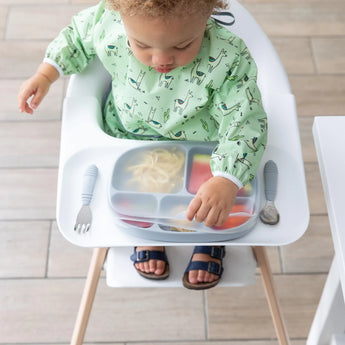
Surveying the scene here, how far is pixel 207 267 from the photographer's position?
105 centimetres

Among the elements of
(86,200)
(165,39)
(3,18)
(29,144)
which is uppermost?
(165,39)

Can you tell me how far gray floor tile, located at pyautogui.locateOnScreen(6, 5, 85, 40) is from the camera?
5.95 ft

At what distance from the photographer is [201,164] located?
911 mm

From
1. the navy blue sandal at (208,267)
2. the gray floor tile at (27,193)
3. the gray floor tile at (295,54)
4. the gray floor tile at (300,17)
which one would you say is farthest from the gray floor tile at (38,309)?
the gray floor tile at (300,17)

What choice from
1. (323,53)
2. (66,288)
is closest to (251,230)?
(66,288)

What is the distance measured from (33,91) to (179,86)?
0.25 metres

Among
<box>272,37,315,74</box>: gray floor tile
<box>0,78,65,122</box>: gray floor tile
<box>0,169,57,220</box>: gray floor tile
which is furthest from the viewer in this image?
<box>272,37,315,74</box>: gray floor tile

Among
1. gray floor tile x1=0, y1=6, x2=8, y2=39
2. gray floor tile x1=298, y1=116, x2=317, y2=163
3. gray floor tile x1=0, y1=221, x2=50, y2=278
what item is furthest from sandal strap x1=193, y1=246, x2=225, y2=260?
gray floor tile x1=0, y1=6, x2=8, y2=39

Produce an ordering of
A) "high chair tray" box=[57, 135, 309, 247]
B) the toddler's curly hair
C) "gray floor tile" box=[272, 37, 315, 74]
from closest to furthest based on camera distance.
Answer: the toddler's curly hair < "high chair tray" box=[57, 135, 309, 247] < "gray floor tile" box=[272, 37, 315, 74]

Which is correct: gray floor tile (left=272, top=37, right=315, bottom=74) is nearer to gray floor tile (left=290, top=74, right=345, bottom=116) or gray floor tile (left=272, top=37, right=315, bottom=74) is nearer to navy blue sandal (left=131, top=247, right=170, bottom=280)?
gray floor tile (left=290, top=74, right=345, bottom=116)

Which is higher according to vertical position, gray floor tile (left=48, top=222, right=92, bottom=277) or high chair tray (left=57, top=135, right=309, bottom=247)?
high chair tray (left=57, top=135, right=309, bottom=247)

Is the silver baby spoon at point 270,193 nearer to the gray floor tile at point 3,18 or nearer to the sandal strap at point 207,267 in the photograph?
the sandal strap at point 207,267

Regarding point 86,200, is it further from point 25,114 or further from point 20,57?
point 20,57

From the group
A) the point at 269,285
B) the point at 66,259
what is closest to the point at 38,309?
the point at 66,259
